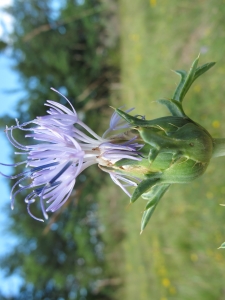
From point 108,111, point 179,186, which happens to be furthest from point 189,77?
point 108,111

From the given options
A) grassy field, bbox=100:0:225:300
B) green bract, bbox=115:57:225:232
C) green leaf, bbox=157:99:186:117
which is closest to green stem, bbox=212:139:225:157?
green bract, bbox=115:57:225:232

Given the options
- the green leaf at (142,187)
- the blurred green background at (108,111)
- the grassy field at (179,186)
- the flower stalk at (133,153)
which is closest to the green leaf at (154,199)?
the flower stalk at (133,153)

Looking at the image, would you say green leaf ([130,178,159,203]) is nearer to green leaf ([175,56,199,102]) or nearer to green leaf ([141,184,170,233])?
green leaf ([141,184,170,233])

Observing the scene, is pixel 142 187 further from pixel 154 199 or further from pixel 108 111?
pixel 108 111

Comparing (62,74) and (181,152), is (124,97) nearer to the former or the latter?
(62,74)

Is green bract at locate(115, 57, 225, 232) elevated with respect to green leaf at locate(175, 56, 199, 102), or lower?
lower
